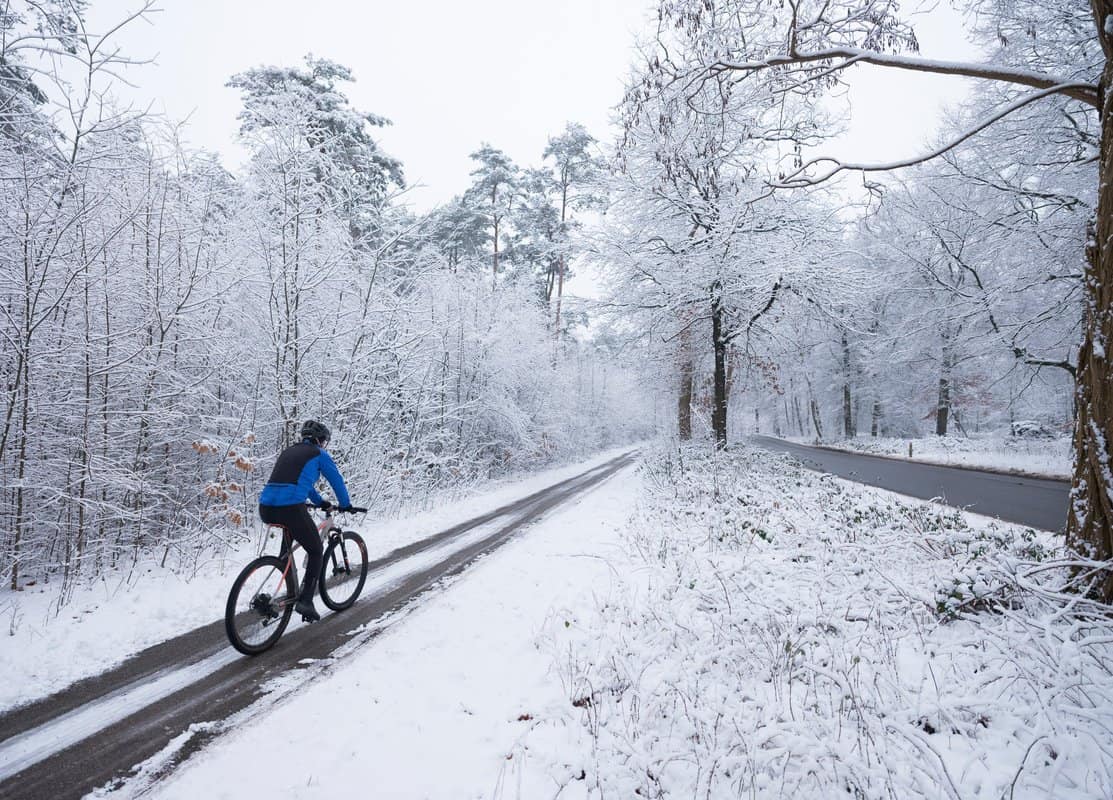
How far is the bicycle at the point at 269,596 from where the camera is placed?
4.38 metres

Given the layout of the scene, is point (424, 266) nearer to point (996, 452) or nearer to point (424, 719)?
point (424, 719)

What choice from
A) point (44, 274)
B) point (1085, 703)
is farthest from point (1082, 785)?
point (44, 274)

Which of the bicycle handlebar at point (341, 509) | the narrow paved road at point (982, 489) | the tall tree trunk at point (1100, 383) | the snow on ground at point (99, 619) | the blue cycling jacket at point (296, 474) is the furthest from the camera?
the narrow paved road at point (982, 489)

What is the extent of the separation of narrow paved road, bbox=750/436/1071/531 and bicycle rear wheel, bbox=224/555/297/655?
9471 millimetres

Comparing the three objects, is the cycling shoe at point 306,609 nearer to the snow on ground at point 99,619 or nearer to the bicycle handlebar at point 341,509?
the bicycle handlebar at point 341,509

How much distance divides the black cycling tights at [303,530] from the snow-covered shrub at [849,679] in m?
2.54

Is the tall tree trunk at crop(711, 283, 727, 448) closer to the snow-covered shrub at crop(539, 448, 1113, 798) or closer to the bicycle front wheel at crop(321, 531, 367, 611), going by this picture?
the snow-covered shrub at crop(539, 448, 1113, 798)

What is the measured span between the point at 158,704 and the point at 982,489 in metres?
16.1

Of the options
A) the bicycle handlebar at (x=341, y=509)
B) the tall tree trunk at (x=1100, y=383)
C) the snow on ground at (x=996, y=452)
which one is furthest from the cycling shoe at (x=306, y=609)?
the snow on ground at (x=996, y=452)

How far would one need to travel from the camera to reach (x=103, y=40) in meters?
5.46

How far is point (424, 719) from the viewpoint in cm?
343

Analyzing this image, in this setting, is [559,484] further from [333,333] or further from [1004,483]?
[1004,483]

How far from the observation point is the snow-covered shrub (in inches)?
103

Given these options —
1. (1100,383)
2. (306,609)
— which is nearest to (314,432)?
(306,609)
